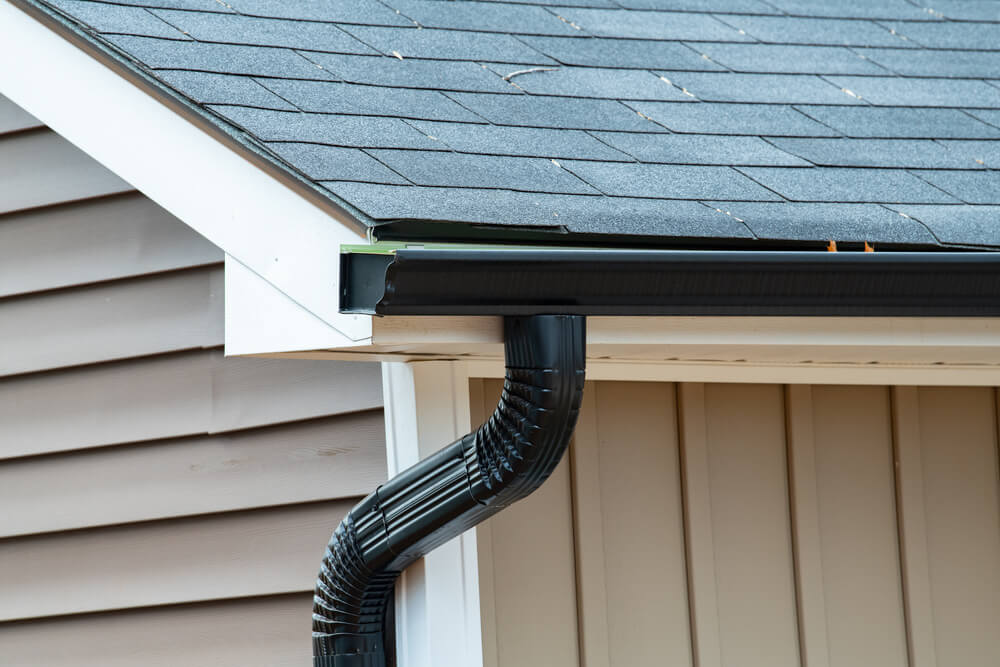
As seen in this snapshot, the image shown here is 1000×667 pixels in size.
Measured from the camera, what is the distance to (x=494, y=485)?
5.81 feet

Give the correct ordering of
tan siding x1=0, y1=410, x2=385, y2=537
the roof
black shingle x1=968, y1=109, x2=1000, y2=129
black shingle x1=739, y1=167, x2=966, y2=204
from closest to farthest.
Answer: the roof < black shingle x1=739, y1=167, x2=966, y2=204 < tan siding x1=0, y1=410, x2=385, y2=537 < black shingle x1=968, y1=109, x2=1000, y2=129

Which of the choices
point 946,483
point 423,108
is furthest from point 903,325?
point 423,108

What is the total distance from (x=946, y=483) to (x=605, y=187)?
1068 millimetres

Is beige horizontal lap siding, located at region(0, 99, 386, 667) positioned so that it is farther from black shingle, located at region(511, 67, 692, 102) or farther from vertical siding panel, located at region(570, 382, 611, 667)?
black shingle, located at region(511, 67, 692, 102)

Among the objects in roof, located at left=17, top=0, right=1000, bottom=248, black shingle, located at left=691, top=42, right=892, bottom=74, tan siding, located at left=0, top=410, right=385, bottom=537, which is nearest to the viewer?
roof, located at left=17, top=0, right=1000, bottom=248

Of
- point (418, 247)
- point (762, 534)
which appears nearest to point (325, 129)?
point (418, 247)

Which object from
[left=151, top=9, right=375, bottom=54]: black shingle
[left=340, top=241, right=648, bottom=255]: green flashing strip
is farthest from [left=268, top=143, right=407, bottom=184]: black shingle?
[left=151, top=9, right=375, bottom=54]: black shingle

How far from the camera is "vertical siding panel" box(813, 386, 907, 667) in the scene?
237cm

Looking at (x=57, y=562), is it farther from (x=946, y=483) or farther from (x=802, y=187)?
(x=946, y=483)

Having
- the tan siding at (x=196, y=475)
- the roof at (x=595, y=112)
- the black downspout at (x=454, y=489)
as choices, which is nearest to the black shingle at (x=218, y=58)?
the roof at (x=595, y=112)

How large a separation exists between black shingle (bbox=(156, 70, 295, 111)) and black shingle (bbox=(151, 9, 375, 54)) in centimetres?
20

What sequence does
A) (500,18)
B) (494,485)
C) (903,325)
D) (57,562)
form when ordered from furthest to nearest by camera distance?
(500,18) → (57,562) → (903,325) → (494,485)

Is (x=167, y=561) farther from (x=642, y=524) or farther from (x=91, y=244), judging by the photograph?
(x=642, y=524)

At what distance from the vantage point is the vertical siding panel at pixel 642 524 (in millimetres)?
2250
